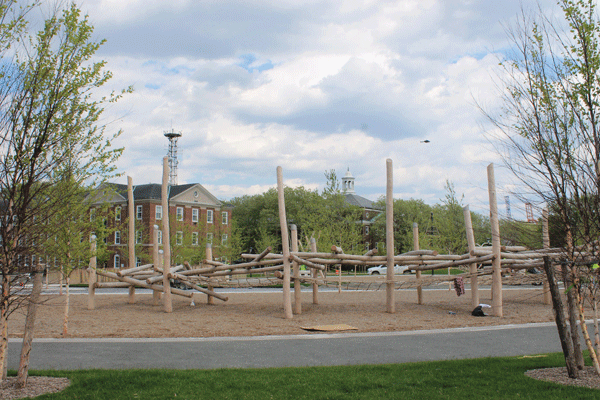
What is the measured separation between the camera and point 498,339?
10.6 meters

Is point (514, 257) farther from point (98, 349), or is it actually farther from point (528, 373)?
point (98, 349)

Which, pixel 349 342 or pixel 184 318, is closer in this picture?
pixel 349 342

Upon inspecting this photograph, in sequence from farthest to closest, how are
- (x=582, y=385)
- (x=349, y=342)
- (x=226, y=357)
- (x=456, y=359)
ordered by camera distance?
(x=349, y=342) → (x=226, y=357) → (x=456, y=359) → (x=582, y=385)

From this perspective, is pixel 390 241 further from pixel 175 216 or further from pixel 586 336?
pixel 175 216

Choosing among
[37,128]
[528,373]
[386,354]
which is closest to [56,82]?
[37,128]

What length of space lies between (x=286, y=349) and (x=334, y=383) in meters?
3.18

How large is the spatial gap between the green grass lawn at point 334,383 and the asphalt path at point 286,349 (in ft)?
2.61

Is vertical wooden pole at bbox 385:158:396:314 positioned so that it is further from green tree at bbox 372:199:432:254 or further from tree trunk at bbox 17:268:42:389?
green tree at bbox 372:199:432:254

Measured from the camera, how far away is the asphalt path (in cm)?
846

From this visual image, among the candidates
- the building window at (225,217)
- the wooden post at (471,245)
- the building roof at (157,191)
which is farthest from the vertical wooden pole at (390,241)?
the building window at (225,217)

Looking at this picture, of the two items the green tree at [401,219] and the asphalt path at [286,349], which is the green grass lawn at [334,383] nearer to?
the asphalt path at [286,349]

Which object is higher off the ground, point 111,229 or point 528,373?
point 111,229

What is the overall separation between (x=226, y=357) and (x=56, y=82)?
529 centimetres

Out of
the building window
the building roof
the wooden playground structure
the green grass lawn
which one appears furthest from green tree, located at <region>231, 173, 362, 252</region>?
the green grass lawn
